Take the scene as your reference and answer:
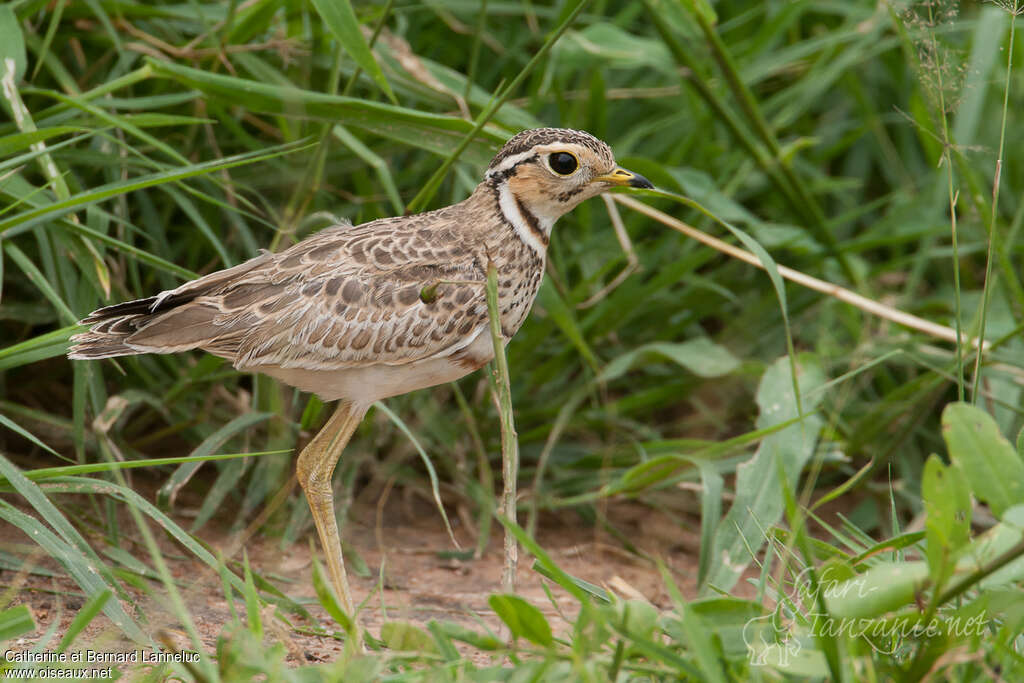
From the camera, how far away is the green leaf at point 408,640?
2.05 m

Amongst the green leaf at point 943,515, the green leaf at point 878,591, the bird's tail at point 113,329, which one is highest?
the bird's tail at point 113,329

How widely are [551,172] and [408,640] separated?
1.20 meters

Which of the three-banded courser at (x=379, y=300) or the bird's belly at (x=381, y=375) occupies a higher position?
the three-banded courser at (x=379, y=300)

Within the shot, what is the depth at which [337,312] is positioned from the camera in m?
2.62

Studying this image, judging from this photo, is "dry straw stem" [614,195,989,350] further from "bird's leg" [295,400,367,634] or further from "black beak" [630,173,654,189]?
"bird's leg" [295,400,367,634]

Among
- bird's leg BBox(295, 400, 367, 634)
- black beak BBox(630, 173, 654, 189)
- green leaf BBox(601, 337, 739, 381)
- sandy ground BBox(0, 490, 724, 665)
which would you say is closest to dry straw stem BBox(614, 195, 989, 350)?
green leaf BBox(601, 337, 739, 381)

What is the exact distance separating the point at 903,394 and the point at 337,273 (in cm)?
204

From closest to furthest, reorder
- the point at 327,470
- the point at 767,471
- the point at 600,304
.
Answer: the point at 327,470 → the point at 767,471 → the point at 600,304

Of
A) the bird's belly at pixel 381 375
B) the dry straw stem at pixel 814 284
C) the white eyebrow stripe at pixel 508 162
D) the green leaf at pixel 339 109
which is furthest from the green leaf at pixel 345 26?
the dry straw stem at pixel 814 284

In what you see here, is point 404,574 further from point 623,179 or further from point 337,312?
point 623,179

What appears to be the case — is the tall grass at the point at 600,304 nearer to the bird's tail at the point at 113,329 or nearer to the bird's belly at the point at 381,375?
the bird's tail at the point at 113,329

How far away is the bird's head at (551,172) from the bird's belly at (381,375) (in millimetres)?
378

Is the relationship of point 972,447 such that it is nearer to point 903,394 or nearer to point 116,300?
point 903,394

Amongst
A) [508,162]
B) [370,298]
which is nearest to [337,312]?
[370,298]
